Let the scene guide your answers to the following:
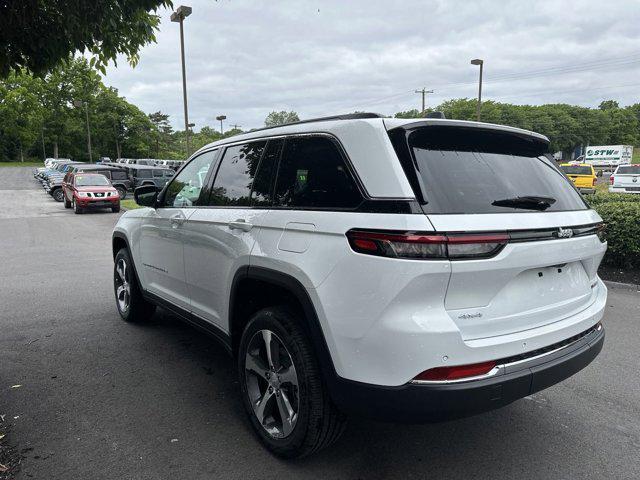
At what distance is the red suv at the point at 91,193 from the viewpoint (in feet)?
62.6

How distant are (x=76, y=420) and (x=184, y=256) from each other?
1367mm

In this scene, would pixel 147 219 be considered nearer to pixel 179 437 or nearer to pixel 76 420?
pixel 76 420

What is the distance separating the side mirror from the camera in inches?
181

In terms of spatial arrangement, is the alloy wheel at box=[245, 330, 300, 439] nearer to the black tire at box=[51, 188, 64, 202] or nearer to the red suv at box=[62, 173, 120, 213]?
the red suv at box=[62, 173, 120, 213]

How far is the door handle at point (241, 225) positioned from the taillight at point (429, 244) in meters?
0.99

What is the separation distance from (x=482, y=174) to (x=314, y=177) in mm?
882

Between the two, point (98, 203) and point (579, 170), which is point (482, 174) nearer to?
point (98, 203)

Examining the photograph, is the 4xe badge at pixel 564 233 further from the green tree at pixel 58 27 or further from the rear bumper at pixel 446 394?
the green tree at pixel 58 27

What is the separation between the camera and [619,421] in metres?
3.26

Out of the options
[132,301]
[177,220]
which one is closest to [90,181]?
[132,301]

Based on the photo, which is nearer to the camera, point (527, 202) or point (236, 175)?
point (527, 202)

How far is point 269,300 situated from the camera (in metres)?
2.99

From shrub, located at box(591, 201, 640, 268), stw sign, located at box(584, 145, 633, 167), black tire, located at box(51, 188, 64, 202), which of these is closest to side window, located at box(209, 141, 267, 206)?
shrub, located at box(591, 201, 640, 268)

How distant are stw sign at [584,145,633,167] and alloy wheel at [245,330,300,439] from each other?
7055 cm
